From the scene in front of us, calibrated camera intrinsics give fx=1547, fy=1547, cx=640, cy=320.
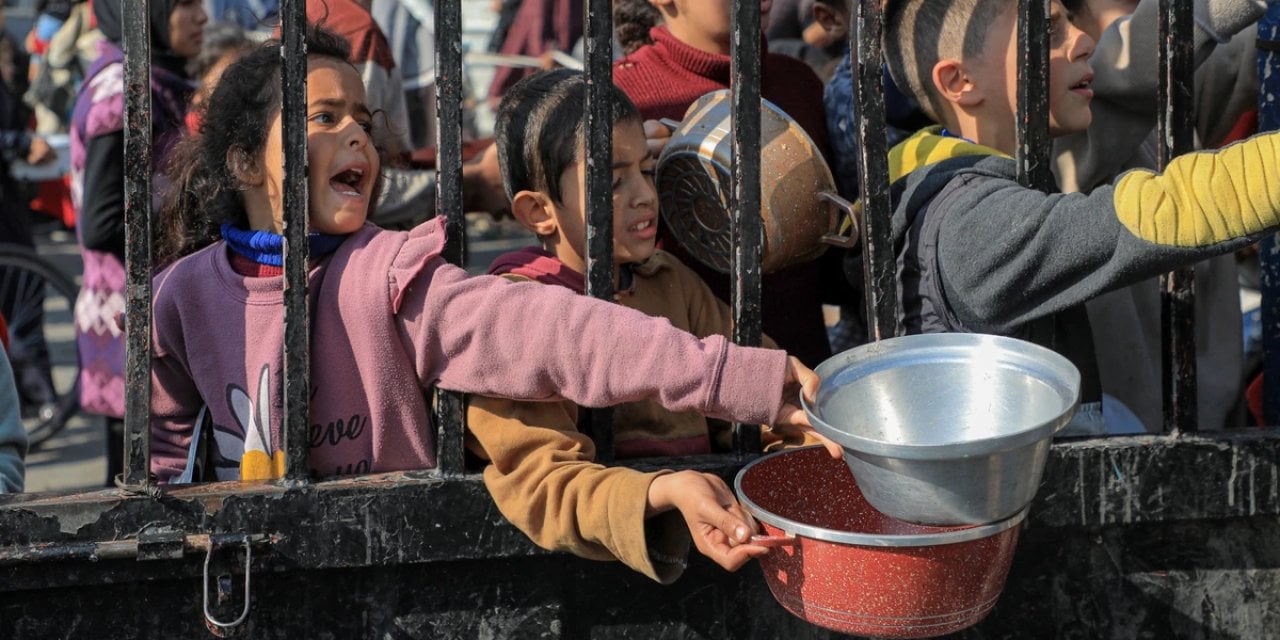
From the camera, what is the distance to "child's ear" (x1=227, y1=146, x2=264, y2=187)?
2430 mm

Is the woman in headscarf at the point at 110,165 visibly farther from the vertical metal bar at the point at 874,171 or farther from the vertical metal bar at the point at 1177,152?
the vertical metal bar at the point at 1177,152

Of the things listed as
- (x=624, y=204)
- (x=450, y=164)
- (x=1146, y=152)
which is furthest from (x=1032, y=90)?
(x=1146, y=152)

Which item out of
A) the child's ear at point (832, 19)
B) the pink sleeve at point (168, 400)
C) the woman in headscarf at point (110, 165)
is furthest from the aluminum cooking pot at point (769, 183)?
the child's ear at point (832, 19)

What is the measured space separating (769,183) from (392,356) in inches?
26.1

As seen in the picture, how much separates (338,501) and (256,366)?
0.27m

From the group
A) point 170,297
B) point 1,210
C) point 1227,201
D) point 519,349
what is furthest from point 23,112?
point 1227,201

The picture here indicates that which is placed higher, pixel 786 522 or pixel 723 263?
pixel 723 263

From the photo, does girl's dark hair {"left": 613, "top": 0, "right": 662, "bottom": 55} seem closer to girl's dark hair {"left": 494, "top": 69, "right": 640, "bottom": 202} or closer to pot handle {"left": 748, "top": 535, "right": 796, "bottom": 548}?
girl's dark hair {"left": 494, "top": 69, "right": 640, "bottom": 202}

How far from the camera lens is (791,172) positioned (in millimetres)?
2434

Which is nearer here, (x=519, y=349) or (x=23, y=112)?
(x=519, y=349)

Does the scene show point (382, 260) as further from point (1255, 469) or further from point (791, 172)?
point (1255, 469)

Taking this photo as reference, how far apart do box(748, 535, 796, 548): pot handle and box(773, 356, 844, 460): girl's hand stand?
0.15 m

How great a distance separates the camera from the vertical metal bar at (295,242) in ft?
6.72

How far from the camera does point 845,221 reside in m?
2.54
